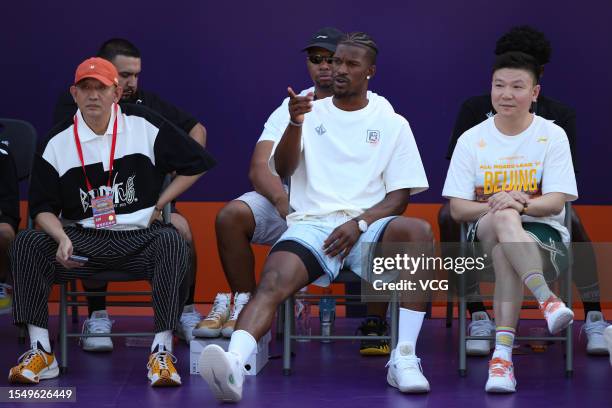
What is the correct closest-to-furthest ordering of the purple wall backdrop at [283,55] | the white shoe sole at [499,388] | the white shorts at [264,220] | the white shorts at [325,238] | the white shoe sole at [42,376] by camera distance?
the white shoe sole at [499,388] < the white shoe sole at [42,376] < the white shorts at [325,238] < the white shorts at [264,220] < the purple wall backdrop at [283,55]

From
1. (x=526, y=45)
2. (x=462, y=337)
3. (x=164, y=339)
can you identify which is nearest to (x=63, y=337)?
(x=164, y=339)

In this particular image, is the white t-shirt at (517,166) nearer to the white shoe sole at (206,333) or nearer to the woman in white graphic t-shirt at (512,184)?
the woman in white graphic t-shirt at (512,184)

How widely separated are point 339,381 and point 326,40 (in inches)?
73.7

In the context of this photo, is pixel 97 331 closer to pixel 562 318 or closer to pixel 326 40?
pixel 326 40

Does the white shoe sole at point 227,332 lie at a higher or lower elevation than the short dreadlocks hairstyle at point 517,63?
lower

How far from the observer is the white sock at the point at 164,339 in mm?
4910

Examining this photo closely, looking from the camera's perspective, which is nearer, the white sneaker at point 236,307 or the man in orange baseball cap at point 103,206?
the man in orange baseball cap at point 103,206

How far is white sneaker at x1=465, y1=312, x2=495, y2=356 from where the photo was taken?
214 inches

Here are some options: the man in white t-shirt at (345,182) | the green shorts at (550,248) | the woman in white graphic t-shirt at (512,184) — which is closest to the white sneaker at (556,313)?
the woman in white graphic t-shirt at (512,184)

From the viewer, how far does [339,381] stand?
4.91 meters

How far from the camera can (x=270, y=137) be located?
575 cm

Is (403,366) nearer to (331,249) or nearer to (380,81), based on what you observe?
(331,249)

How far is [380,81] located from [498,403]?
286 centimetres

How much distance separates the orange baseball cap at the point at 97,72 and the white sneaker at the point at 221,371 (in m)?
1.42
